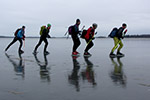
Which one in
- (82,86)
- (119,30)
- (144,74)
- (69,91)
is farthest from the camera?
(119,30)

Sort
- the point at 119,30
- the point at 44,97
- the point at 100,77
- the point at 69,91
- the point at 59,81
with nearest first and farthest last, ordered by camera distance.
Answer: the point at 44,97
the point at 69,91
the point at 59,81
the point at 100,77
the point at 119,30

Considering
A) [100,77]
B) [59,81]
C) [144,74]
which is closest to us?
[59,81]

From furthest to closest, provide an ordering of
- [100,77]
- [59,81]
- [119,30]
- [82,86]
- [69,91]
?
1. [119,30]
2. [100,77]
3. [59,81]
4. [82,86]
5. [69,91]

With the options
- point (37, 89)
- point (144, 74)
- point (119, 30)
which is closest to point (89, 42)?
point (119, 30)

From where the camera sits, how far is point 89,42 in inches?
532

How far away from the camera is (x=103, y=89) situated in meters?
5.09

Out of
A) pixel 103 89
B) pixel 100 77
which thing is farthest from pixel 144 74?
pixel 103 89

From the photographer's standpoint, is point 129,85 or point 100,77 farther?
point 100,77

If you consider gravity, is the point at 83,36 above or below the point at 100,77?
above

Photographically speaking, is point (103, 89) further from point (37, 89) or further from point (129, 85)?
point (37, 89)

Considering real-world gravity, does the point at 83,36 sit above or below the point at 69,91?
above

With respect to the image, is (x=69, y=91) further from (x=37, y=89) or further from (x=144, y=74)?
(x=144, y=74)

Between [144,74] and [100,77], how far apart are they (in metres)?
1.35

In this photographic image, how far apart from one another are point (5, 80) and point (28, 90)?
132cm
